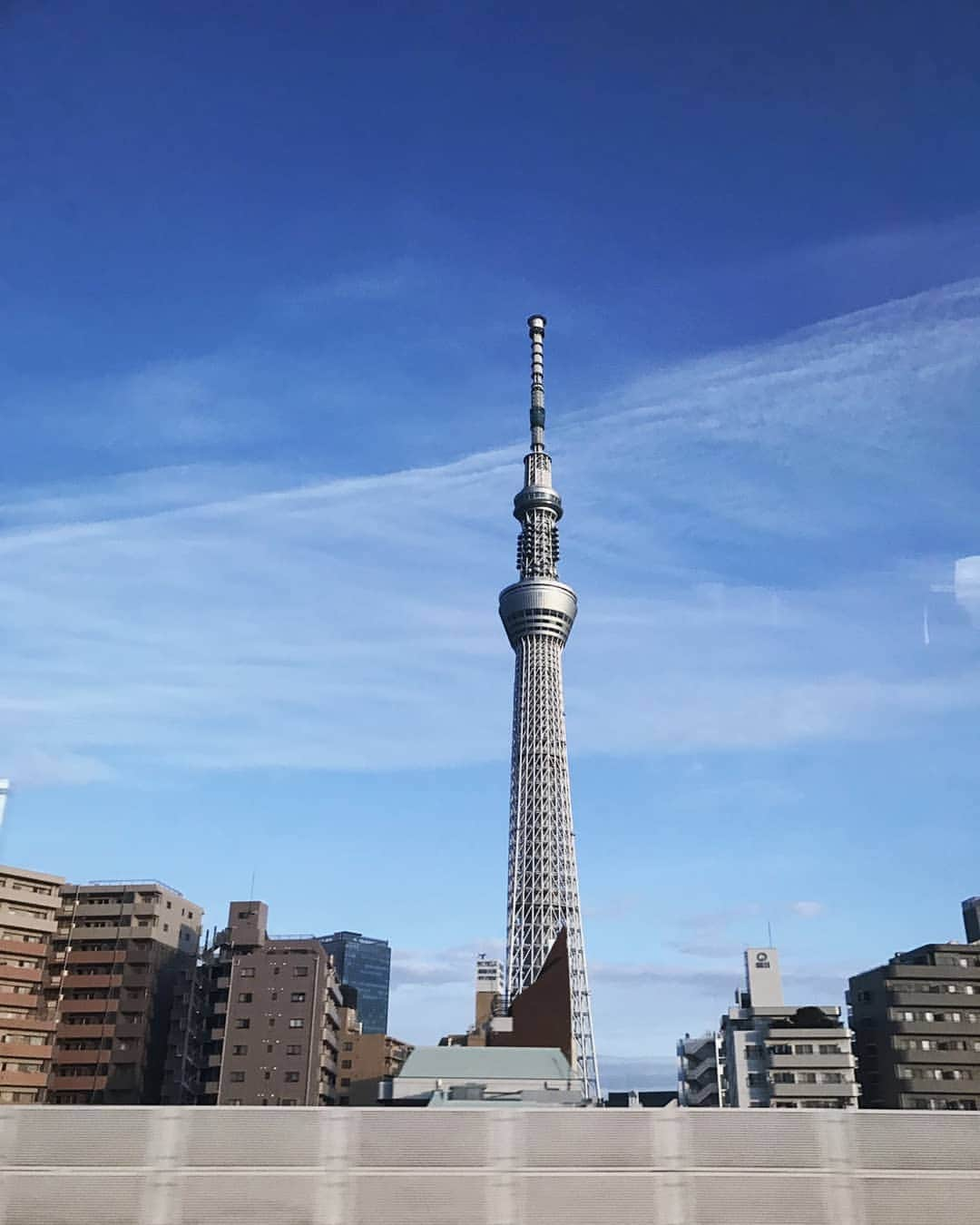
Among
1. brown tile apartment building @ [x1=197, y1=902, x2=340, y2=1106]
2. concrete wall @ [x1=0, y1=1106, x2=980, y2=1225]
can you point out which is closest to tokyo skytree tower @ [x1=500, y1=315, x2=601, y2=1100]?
brown tile apartment building @ [x1=197, y1=902, x2=340, y2=1106]

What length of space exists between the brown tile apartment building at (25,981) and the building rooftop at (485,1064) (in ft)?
65.6

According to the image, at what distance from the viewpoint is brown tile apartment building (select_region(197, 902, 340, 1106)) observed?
62.6 m

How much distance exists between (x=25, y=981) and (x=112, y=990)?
4.77 m

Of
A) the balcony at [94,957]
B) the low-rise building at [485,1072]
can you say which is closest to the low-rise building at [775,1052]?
the low-rise building at [485,1072]

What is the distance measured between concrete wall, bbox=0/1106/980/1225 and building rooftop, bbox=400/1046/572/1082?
52.9m

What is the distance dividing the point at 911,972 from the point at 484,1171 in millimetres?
65720

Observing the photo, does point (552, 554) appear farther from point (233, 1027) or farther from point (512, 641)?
point (233, 1027)

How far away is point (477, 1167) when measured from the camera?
314 inches

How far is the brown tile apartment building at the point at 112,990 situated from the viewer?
59969 millimetres

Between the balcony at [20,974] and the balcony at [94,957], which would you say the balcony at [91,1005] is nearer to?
the balcony at [94,957]

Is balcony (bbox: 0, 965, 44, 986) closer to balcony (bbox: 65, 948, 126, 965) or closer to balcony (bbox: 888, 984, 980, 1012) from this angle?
balcony (bbox: 65, 948, 126, 965)

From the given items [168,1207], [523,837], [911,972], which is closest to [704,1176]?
[168,1207]

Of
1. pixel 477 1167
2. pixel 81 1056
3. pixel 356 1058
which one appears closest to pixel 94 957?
pixel 81 1056

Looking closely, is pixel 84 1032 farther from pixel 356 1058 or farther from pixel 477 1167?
pixel 477 1167
